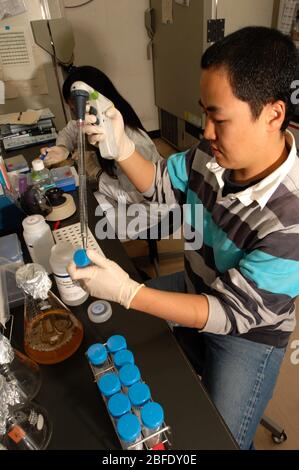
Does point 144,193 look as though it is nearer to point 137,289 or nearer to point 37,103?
point 137,289

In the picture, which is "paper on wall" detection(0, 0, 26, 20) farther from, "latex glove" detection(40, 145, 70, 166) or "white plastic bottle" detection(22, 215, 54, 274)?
"white plastic bottle" detection(22, 215, 54, 274)

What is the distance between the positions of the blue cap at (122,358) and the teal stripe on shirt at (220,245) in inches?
15.9

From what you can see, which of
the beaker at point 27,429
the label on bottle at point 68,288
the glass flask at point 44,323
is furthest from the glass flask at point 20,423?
the label on bottle at point 68,288

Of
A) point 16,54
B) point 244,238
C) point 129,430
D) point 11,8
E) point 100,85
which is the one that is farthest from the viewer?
point 16,54

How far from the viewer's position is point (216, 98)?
0.70m

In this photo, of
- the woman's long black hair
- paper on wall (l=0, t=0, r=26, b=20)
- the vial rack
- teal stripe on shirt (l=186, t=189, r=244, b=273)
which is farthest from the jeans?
paper on wall (l=0, t=0, r=26, b=20)

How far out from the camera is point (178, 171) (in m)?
1.09

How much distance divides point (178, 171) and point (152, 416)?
77 centimetres

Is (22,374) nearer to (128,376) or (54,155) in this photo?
(128,376)

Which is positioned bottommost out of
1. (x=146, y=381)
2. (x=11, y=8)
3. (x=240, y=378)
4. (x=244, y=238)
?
(x=240, y=378)

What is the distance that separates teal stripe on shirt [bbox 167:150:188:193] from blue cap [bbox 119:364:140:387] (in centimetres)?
68

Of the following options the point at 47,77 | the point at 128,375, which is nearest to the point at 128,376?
the point at 128,375

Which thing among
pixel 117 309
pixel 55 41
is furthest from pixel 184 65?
pixel 117 309

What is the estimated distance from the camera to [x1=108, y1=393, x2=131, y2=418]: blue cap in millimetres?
520
